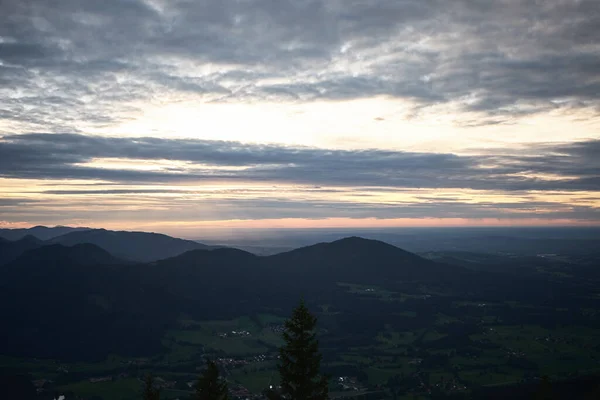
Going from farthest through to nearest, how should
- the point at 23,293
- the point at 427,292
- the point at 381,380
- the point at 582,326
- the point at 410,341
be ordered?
the point at 427,292
the point at 23,293
the point at 582,326
the point at 410,341
the point at 381,380

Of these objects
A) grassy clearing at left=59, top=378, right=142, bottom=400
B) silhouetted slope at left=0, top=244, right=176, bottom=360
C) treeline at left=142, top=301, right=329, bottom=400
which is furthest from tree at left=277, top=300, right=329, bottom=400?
silhouetted slope at left=0, top=244, right=176, bottom=360

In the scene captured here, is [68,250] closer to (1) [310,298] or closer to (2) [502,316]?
(1) [310,298]

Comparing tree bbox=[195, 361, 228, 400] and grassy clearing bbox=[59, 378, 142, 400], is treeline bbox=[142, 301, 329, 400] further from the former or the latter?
grassy clearing bbox=[59, 378, 142, 400]

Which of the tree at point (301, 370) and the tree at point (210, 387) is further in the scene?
the tree at point (210, 387)

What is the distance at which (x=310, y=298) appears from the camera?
18412cm

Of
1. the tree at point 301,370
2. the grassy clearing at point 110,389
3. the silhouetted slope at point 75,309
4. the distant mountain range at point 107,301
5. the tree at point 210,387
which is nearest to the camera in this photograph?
the tree at point 301,370

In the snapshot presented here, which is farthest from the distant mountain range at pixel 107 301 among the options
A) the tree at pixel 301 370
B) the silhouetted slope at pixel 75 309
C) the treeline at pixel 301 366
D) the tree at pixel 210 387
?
the tree at pixel 301 370

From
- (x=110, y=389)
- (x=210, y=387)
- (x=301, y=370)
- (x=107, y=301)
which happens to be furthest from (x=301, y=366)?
(x=107, y=301)

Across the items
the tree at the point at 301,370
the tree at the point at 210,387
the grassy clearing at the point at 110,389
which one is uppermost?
the tree at the point at 301,370

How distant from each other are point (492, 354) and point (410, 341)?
80.0ft

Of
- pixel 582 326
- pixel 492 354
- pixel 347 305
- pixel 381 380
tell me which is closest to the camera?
pixel 381 380

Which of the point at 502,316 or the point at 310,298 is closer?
the point at 502,316

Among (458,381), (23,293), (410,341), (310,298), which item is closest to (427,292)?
(310,298)

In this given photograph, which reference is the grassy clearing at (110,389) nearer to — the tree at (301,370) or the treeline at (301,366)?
the treeline at (301,366)
